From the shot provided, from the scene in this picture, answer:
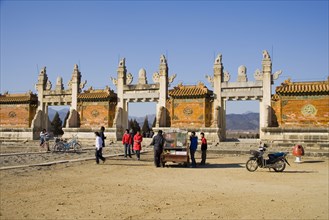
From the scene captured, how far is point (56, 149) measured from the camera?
22.9 meters

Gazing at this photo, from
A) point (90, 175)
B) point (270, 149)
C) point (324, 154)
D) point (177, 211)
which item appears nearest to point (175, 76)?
point (270, 149)

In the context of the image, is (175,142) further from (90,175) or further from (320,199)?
(320,199)

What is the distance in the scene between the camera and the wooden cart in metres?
16.2

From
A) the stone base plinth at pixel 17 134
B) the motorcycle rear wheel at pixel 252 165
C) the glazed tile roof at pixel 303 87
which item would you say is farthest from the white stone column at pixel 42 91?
the motorcycle rear wheel at pixel 252 165

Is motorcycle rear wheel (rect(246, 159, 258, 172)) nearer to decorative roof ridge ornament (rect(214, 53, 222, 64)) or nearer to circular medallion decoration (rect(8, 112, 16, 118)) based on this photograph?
decorative roof ridge ornament (rect(214, 53, 222, 64))

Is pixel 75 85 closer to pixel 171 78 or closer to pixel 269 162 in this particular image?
pixel 171 78

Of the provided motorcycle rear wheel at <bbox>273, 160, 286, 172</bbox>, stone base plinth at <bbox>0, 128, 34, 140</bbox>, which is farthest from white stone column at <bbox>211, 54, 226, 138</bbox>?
stone base plinth at <bbox>0, 128, 34, 140</bbox>

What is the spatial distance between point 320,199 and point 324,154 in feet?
42.2

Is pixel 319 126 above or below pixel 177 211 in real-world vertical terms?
above

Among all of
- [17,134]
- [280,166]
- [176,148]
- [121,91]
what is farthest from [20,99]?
[280,166]

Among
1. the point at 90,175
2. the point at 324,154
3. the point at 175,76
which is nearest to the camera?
the point at 90,175

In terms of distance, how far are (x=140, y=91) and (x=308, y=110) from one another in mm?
14506

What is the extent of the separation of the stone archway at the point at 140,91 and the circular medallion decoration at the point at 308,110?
11.3 meters

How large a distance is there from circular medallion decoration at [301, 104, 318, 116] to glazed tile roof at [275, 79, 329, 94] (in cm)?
111
